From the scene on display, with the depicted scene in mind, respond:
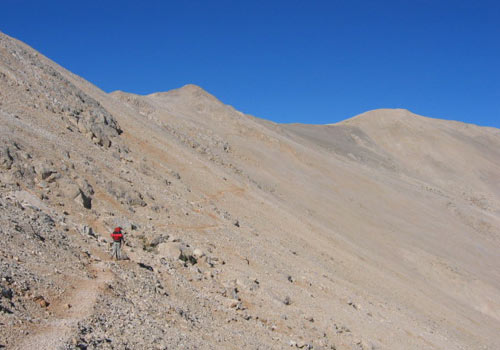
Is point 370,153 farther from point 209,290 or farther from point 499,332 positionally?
point 209,290

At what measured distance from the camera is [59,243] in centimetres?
945

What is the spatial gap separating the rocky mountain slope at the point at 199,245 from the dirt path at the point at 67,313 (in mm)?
30

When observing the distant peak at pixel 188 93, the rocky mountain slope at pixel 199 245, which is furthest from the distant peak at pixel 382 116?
the rocky mountain slope at pixel 199 245

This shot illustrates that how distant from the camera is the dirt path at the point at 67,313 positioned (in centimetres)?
603

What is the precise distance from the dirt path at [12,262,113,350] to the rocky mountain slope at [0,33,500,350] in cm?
3

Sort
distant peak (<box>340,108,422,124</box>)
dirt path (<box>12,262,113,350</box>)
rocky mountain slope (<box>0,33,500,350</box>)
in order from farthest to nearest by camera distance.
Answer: distant peak (<box>340,108,422,124</box>)
rocky mountain slope (<box>0,33,500,350</box>)
dirt path (<box>12,262,113,350</box>)

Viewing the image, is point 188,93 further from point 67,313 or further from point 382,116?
point 382,116

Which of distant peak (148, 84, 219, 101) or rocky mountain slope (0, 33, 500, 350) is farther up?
distant peak (148, 84, 219, 101)

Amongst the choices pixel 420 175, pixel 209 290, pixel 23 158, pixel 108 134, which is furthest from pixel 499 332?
pixel 420 175

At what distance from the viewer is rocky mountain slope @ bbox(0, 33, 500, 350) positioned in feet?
26.4

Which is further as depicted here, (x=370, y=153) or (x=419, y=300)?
(x=370, y=153)

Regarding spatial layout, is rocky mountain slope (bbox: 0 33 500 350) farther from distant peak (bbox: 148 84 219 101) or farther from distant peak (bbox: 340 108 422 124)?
distant peak (bbox: 340 108 422 124)

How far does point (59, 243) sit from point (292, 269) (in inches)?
365

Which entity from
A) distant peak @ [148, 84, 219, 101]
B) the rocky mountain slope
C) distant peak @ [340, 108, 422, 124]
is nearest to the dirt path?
the rocky mountain slope
